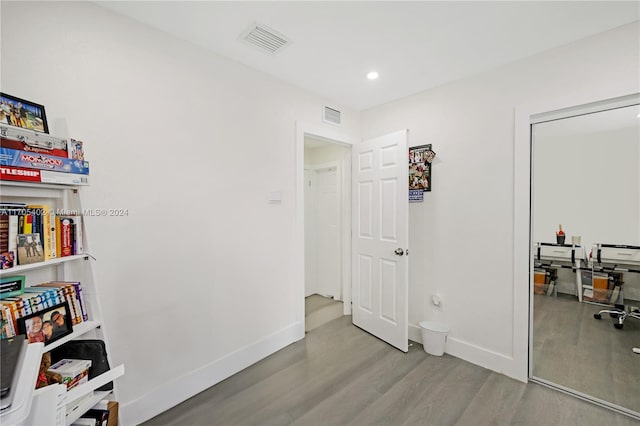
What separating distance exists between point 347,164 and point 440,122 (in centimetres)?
115

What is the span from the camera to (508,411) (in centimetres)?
184

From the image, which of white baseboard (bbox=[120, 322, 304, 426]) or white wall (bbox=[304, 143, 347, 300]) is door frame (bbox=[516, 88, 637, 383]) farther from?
white wall (bbox=[304, 143, 347, 300])

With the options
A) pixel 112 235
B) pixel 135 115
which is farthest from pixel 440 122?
pixel 112 235

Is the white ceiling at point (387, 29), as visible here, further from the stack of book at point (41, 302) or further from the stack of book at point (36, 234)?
the stack of book at point (41, 302)

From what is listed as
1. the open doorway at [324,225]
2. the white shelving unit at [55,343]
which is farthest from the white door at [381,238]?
the white shelving unit at [55,343]

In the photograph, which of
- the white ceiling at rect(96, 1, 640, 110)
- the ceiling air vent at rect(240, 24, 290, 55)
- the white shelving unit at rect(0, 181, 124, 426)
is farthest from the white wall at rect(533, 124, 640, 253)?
the white shelving unit at rect(0, 181, 124, 426)

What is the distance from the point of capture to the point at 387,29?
1857 millimetres

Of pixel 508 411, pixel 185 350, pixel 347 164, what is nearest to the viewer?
pixel 508 411

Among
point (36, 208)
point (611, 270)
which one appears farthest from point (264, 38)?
point (611, 270)

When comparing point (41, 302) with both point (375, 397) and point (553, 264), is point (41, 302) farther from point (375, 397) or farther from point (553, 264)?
point (553, 264)

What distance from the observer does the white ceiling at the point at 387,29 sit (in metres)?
1.66

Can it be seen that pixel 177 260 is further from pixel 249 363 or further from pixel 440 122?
pixel 440 122

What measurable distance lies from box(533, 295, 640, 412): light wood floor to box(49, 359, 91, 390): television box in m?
2.91

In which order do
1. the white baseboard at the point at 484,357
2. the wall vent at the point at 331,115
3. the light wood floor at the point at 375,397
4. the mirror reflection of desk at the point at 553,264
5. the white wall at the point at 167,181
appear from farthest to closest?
the wall vent at the point at 331,115 < the white baseboard at the point at 484,357 < the mirror reflection of desk at the point at 553,264 < the light wood floor at the point at 375,397 < the white wall at the point at 167,181
